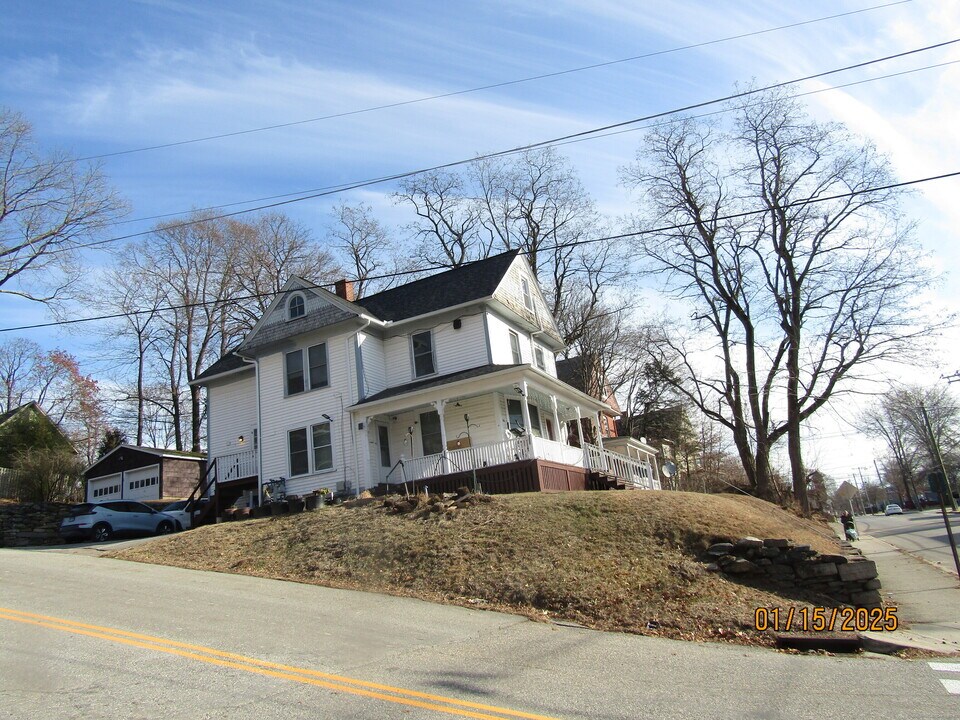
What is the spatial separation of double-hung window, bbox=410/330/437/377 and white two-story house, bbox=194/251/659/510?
38mm

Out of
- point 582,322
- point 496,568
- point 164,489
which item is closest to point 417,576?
point 496,568

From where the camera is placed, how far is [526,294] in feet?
86.7

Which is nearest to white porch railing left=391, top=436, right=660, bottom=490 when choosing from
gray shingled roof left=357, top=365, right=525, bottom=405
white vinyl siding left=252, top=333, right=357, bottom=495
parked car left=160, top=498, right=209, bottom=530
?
gray shingled roof left=357, top=365, right=525, bottom=405

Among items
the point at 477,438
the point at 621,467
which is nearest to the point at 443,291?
the point at 477,438

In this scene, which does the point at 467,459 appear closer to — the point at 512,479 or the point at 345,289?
the point at 512,479

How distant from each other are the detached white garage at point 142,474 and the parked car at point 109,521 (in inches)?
298

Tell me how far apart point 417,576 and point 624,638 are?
4668 millimetres

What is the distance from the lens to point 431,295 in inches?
947

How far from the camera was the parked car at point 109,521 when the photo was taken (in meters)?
21.6

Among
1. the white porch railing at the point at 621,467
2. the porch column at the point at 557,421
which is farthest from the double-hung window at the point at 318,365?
the white porch railing at the point at 621,467

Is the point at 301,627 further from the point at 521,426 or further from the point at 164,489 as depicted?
the point at 164,489

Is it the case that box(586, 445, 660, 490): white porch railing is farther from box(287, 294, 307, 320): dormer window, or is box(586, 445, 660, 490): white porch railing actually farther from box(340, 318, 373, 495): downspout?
box(287, 294, 307, 320): dormer window

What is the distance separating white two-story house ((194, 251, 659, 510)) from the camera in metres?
20.7

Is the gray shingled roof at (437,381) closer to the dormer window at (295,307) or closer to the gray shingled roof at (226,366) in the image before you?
the dormer window at (295,307)
